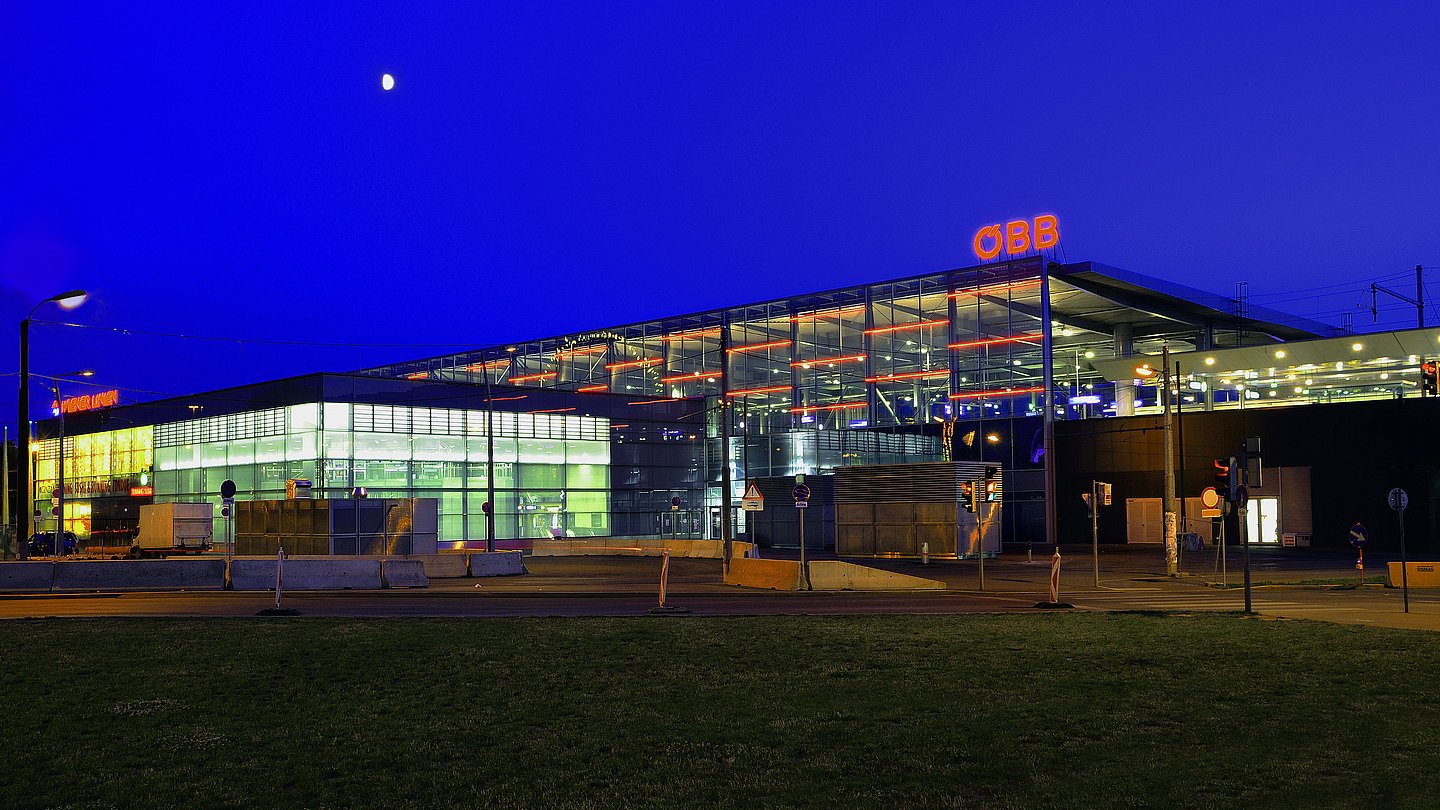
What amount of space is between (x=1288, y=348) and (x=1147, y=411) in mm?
8009

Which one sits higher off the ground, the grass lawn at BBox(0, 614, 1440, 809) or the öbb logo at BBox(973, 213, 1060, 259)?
the öbb logo at BBox(973, 213, 1060, 259)

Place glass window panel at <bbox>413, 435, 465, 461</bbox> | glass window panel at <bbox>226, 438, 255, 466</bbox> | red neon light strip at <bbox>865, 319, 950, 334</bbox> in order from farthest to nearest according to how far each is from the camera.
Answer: red neon light strip at <bbox>865, 319, 950, 334</bbox>, glass window panel at <bbox>226, 438, 255, 466</bbox>, glass window panel at <bbox>413, 435, 465, 461</bbox>

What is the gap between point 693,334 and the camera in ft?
256

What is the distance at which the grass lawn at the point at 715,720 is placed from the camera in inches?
334

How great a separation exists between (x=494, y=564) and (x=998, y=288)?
36398 millimetres

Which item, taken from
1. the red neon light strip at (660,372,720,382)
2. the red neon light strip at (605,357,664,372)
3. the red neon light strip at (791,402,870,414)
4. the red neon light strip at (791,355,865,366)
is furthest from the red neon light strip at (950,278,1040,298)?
the red neon light strip at (605,357,664,372)

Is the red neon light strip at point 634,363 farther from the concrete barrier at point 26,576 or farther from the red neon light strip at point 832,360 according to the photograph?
the concrete barrier at point 26,576

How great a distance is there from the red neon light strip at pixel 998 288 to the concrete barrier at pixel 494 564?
3500 cm

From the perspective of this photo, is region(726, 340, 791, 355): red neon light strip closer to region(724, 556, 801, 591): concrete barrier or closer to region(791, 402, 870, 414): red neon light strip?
region(791, 402, 870, 414): red neon light strip

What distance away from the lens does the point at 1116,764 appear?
363 inches

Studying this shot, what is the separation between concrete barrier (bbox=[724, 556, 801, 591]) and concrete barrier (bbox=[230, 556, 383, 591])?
33.5 feet

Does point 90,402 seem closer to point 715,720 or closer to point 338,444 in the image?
point 338,444

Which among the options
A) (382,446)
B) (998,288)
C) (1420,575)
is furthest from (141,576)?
(998,288)

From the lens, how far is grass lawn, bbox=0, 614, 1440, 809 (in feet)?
27.8
